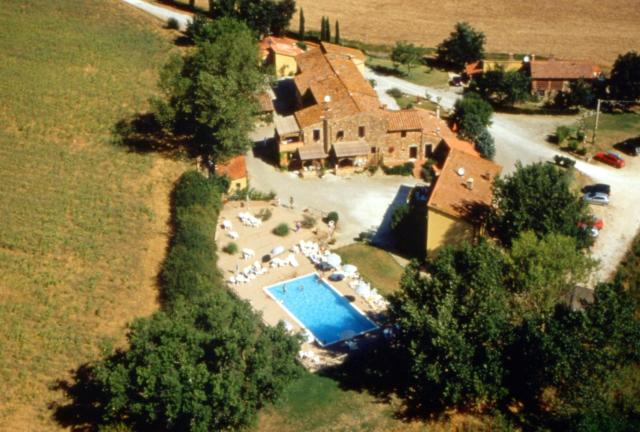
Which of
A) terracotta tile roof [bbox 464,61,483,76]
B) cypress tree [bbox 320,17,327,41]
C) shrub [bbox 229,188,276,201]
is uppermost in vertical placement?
cypress tree [bbox 320,17,327,41]

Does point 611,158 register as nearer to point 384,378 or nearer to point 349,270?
point 349,270

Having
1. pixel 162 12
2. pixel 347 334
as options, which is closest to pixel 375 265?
pixel 347 334

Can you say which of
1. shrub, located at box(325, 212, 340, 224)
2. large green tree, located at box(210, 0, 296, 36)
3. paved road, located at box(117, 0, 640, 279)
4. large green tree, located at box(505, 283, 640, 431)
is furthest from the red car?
large green tree, located at box(210, 0, 296, 36)

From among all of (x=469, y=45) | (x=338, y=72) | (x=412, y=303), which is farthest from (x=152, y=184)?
(x=469, y=45)

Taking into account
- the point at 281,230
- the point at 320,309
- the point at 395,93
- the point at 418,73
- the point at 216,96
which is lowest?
the point at 320,309

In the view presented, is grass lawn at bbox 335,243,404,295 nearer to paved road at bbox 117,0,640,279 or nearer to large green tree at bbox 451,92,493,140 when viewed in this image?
paved road at bbox 117,0,640,279

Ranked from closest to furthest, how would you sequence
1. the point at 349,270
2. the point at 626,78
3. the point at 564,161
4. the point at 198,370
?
the point at 198,370 → the point at 349,270 → the point at 564,161 → the point at 626,78

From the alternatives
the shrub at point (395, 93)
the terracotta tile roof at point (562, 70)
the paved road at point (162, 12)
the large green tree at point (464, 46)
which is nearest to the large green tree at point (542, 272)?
the shrub at point (395, 93)
